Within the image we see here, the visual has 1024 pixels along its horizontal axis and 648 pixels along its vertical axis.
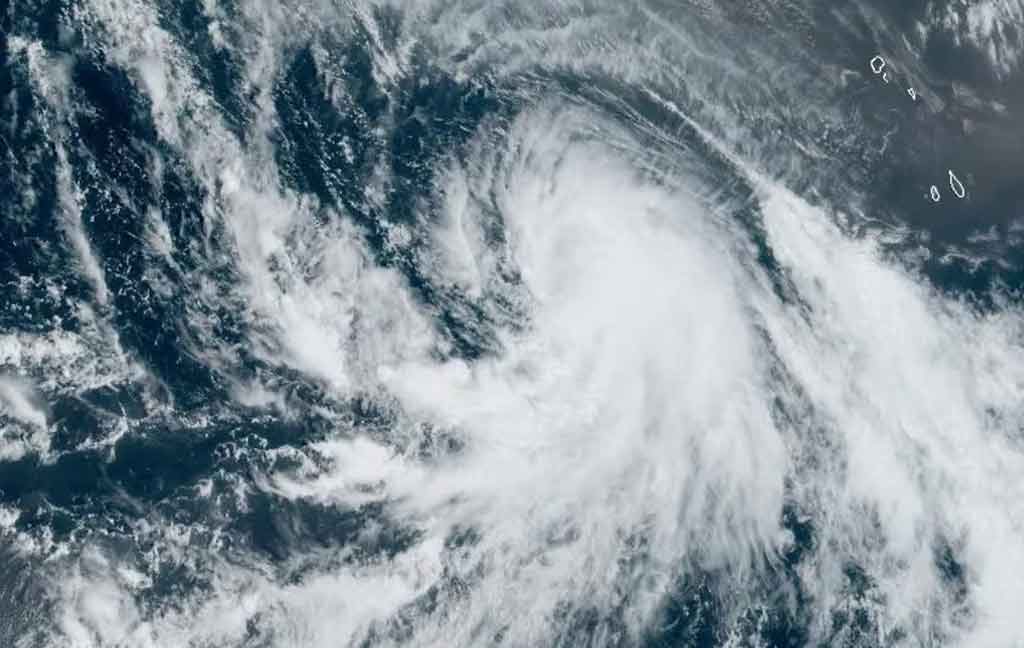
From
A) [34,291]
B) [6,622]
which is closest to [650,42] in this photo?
[34,291]

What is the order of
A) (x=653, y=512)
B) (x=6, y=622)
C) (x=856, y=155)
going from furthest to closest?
(x=856, y=155), (x=653, y=512), (x=6, y=622)

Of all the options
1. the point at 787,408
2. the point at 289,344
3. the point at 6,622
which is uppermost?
the point at 787,408

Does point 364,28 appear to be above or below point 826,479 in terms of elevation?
above

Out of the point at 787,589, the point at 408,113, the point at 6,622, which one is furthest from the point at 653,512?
the point at 6,622

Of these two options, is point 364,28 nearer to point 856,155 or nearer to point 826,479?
point 856,155

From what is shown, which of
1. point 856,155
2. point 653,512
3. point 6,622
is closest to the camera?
point 6,622

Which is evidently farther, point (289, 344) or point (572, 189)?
point (572, 189)
